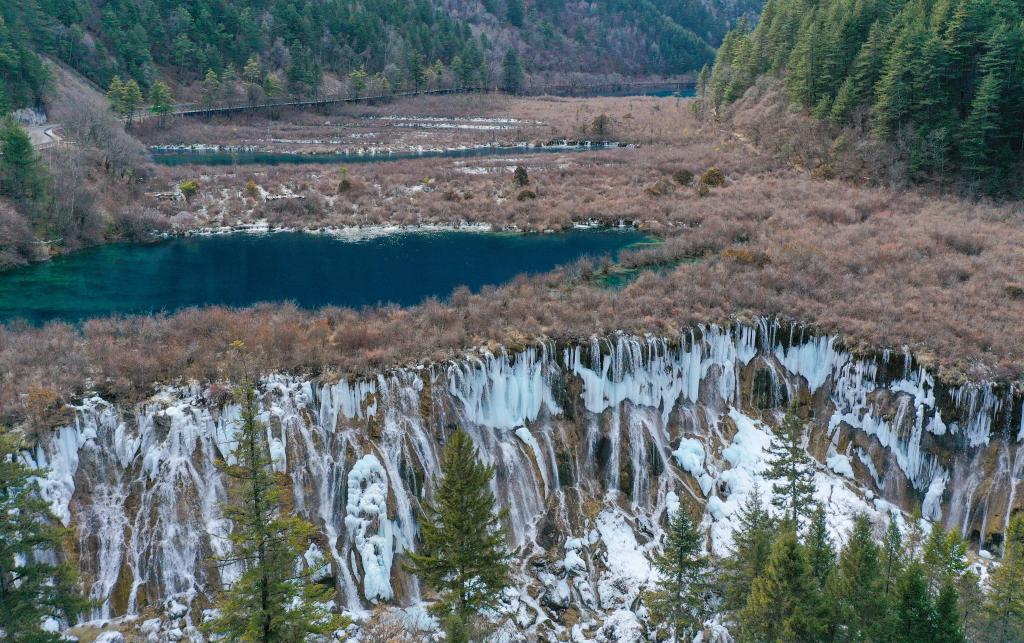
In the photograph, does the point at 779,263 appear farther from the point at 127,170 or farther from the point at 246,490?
the point at 127,170

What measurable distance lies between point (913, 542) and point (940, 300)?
17.1m

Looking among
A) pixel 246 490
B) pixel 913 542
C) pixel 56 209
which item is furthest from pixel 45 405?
pixel 56 209

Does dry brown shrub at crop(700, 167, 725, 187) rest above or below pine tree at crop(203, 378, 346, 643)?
above

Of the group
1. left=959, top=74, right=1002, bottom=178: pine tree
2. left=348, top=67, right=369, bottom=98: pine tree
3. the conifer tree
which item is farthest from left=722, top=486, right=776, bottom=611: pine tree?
left=348, top=67, right=369, bottom=98: pine tree

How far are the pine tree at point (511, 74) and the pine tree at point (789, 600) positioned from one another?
540 feet

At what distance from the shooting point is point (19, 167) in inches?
2029

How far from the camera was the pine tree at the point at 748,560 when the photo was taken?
71.4 ft

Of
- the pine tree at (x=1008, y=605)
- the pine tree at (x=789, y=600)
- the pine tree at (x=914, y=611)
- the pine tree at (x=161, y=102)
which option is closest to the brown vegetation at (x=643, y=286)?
the pine tree at (x=1008, y=605)

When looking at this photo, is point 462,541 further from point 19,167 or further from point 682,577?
point 19,167

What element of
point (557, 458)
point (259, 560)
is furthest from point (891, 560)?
point (259, 560)

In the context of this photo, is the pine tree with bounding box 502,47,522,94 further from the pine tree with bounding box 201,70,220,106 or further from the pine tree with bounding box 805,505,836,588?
the pine tree with bounding box 805,505,836,588

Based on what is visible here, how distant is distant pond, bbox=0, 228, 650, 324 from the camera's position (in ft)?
143

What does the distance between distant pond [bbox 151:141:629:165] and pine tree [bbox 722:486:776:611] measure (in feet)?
250

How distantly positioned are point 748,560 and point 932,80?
51.7 m
